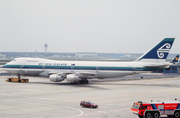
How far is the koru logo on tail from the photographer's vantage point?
6731 centimetres

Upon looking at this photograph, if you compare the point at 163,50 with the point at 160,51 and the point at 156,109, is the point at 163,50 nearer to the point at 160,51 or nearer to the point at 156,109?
the point at 160,51

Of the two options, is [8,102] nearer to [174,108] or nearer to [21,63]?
[174,108]

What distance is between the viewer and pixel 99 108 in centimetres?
3512

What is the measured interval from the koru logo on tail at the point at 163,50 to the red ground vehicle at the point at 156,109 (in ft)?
→ 131

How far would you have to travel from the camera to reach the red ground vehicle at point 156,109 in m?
27.8

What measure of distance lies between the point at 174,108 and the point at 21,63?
51470 millimetres

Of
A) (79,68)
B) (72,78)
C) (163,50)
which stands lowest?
(72,78)

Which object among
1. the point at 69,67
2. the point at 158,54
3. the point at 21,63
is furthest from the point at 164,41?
the point at 21,63

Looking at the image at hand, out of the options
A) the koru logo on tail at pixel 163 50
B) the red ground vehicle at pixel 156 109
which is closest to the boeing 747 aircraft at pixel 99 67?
the koru logo on tail at pixel 163 50

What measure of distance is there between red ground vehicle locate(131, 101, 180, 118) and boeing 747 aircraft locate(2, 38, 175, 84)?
37.2m

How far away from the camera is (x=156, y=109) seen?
28203mm

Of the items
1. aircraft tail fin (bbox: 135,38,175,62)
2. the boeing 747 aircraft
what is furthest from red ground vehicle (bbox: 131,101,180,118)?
aircraft tail fin (bbox: 135,38,175,62)

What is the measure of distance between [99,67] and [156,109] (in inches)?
1609

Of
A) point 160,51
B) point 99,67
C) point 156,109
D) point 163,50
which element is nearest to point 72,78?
point 99,67
